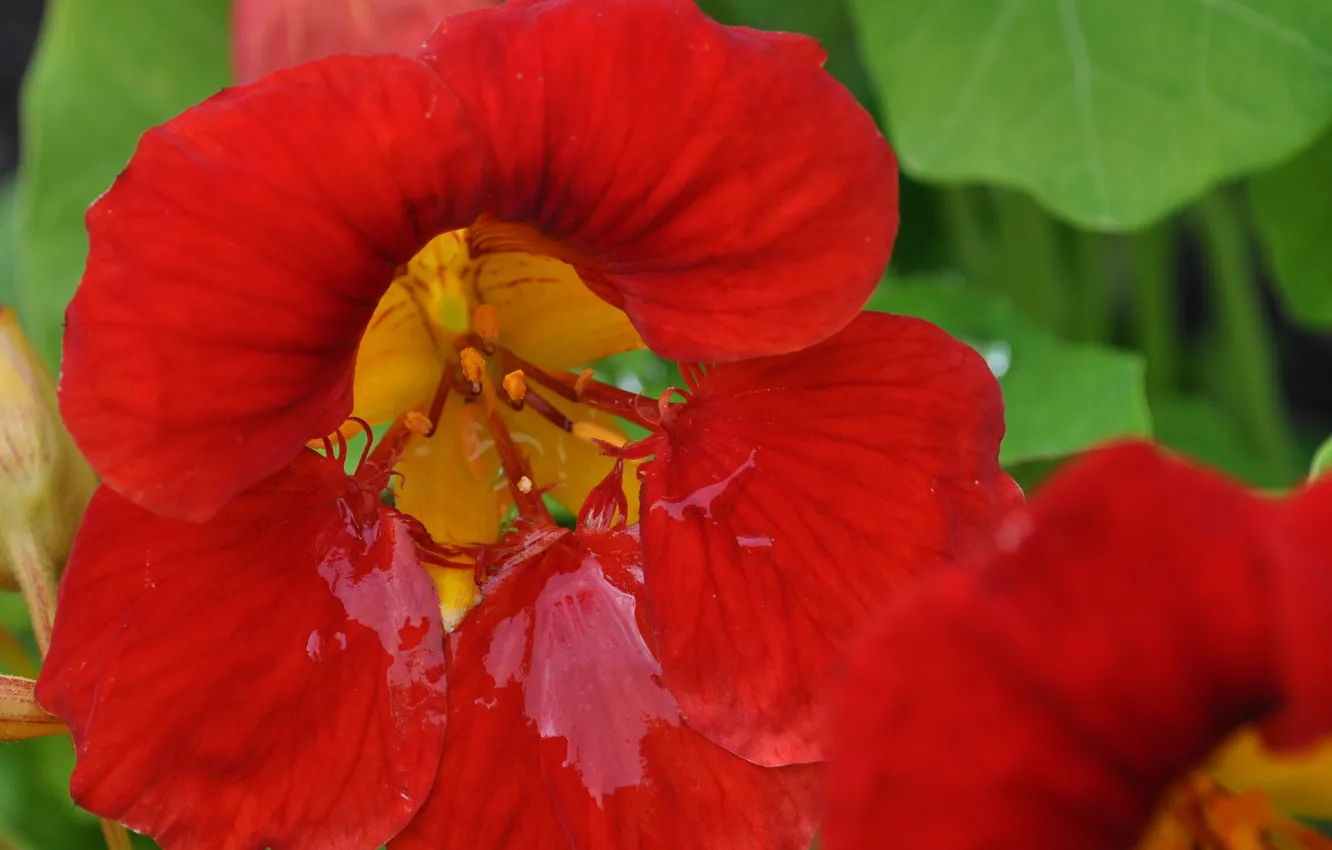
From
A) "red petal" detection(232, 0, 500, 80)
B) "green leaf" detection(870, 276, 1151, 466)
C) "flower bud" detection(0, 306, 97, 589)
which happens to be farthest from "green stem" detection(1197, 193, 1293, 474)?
"flower bud" detection(0, 306, 97, 589)

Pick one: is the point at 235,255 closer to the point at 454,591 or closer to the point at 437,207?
the point at 437,207

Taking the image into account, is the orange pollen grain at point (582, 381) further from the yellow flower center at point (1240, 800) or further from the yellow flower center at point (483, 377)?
the yellow flower center at point (1240, 800)

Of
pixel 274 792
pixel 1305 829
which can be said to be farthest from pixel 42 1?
pixel 1305 829

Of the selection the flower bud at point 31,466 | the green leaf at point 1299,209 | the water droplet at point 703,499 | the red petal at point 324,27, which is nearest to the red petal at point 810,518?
the water droplet at point 703,499

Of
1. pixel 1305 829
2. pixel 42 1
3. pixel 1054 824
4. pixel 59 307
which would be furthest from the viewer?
pixel 42 1

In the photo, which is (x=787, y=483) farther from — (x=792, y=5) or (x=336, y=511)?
(x=792, y=5)
